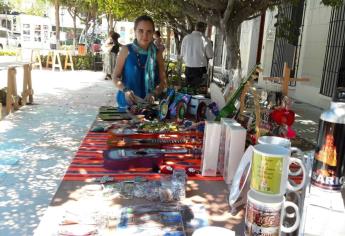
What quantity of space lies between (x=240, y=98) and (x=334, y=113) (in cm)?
138

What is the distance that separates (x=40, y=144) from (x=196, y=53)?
3981 mm

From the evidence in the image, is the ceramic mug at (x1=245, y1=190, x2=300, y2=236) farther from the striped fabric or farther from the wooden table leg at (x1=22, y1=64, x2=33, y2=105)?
the wooden table leg at (x1=22, y1=64, x2=33, y2=105)

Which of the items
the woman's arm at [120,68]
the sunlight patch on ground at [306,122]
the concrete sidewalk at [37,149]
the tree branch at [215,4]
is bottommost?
the concrete sidewalk at [37,149]

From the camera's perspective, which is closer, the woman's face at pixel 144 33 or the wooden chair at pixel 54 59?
the woman's face at pixel 144 33

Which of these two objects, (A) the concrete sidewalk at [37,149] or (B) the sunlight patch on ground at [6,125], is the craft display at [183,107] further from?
(B) the sunlight patch on ground at [6,125]

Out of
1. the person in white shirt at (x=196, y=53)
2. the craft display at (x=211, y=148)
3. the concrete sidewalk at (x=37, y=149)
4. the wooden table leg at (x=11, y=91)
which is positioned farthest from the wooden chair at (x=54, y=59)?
the craft display at (x=211, y=148)

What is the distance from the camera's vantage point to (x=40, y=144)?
476 cm

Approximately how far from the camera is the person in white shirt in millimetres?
7539

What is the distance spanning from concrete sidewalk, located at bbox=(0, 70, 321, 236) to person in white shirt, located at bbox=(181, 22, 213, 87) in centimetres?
193

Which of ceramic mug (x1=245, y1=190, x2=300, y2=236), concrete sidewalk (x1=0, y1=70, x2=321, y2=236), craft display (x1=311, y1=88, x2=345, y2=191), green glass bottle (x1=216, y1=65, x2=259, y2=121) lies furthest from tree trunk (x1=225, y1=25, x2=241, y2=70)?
ceramic mug (x1=245, y1=190, x2=300, y2=236)

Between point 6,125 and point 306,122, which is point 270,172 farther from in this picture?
point 306,122

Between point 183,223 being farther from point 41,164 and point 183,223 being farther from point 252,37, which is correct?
point 252,37

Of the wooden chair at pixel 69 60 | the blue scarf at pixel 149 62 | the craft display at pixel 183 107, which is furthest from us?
the wooden chair at pixel 69 60

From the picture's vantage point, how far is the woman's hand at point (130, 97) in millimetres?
3195
